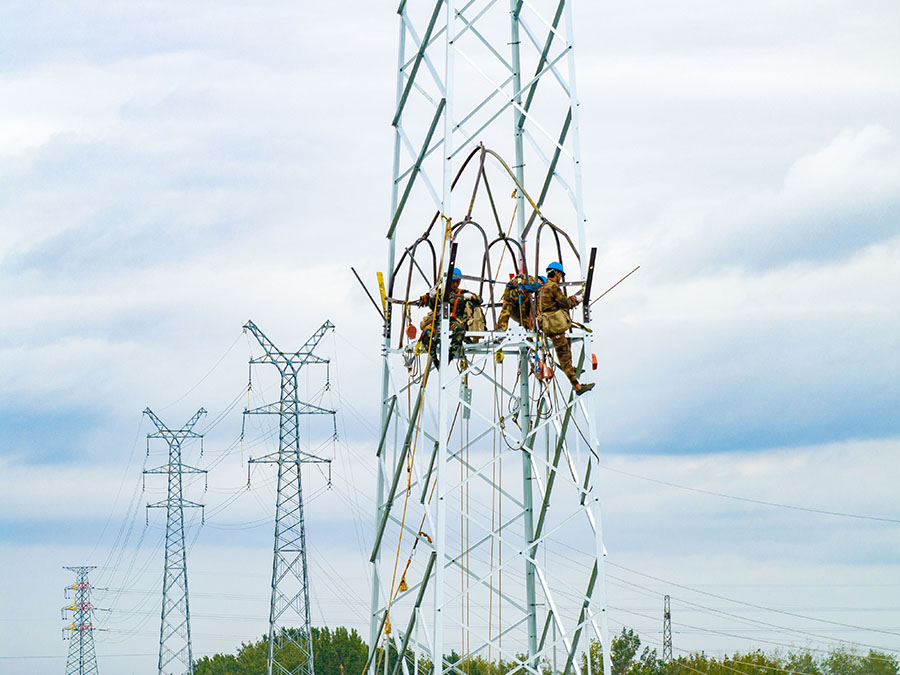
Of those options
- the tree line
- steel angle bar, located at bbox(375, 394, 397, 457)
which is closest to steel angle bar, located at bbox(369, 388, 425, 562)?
steel angle bar, located at bbox(375, 394, 397, 457)

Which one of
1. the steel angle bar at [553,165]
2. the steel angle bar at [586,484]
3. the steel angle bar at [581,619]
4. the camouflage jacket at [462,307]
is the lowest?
the steel angle bar at [581,619]

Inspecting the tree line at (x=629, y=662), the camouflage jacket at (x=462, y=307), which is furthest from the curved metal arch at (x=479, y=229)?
the tree line at (x=629, y=662)

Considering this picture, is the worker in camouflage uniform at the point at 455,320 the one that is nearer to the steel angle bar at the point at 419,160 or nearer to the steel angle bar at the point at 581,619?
the steel angle bar at the point at 419,160

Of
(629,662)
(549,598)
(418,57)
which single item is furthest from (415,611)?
(629,662)

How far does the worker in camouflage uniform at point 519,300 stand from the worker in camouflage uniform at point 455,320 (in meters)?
0.35

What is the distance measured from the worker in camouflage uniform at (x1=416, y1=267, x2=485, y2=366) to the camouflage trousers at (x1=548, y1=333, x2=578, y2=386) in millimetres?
1196

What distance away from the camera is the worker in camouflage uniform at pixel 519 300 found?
1633cm

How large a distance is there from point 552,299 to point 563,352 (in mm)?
767

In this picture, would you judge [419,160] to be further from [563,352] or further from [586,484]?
[586,484]

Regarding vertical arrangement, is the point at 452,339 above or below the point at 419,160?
below

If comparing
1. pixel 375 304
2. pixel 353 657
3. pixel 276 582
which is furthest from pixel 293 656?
pixel 375 304

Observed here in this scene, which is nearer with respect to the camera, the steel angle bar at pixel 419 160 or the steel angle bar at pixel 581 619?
the steel angle bar at pixel 581 619

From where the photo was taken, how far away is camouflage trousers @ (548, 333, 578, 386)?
623 inches

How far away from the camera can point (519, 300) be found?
645 inches
